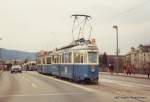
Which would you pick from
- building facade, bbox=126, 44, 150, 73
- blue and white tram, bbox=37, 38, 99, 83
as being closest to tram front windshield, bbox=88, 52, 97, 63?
blue and white tram, bbox=37, 38, 99, 83

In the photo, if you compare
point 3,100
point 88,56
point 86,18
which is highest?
point 86,18

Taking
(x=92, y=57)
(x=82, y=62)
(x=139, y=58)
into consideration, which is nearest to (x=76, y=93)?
(x=82, y=62)

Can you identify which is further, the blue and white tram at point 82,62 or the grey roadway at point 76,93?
the blue and white tram at point 82,62

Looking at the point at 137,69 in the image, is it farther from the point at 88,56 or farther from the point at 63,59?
the point at 88,56

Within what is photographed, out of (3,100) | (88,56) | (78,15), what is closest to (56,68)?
(78,15)

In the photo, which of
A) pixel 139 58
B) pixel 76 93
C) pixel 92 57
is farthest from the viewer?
pixel 139 58

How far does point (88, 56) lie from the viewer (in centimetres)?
Result: 3475

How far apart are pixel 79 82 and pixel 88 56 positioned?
139 inches

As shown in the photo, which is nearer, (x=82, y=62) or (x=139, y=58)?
(x=82, y=62)

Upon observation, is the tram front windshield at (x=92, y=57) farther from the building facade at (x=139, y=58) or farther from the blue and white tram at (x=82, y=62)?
the building facade at (x=139, y=58)

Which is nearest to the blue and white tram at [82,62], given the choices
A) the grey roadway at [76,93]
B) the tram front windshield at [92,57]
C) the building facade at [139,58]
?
the tram front windshield at [92,57]

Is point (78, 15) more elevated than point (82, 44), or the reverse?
point (78, 15)

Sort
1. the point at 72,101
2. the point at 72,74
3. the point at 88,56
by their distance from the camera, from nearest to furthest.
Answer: the point at 72,101
the point at 88,56
the point at 72,74

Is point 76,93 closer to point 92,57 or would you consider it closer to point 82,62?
point 82,62
